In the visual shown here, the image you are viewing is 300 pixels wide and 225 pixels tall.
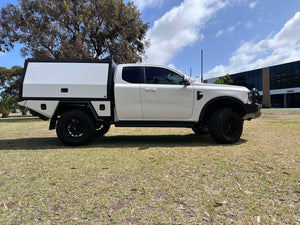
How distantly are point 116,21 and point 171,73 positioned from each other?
15.0 meters

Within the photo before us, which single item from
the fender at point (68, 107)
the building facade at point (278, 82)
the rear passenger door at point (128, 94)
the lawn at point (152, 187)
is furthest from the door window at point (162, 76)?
the building facade at point (278, 82)

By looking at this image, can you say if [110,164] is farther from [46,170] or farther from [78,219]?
[78,219]

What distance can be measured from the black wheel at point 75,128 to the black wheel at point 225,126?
2.84m

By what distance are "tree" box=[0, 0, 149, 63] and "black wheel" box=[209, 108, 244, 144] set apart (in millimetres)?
14137

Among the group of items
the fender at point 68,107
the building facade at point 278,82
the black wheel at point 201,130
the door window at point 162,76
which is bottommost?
the black wheel at point 201,130

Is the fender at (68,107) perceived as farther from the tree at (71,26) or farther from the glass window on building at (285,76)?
the glass window on building at (285,76)

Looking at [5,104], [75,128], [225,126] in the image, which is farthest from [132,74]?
[5,104]

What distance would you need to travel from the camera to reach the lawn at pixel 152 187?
6.07 feet

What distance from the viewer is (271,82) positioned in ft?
158

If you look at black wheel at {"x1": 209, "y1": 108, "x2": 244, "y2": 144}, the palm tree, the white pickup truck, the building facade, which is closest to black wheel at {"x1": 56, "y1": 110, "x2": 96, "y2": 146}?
the white pickup truck

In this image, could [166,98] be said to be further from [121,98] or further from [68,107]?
[68,107]

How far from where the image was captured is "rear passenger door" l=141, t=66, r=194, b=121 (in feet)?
15.5

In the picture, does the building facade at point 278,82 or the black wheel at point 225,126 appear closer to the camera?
the black wheel at point 225,126

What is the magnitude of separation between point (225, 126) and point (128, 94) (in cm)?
246
